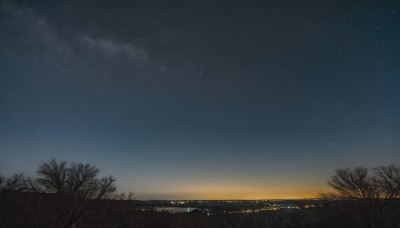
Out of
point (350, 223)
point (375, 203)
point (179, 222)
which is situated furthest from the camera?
point (179, 222)

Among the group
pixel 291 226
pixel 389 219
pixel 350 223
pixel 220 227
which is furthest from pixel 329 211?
pixel 220 227

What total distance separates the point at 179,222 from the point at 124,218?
3779 centimetres

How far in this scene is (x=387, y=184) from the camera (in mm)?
58094

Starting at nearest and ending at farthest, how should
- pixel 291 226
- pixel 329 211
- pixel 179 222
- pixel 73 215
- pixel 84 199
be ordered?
1. pixel 73 215
2. pixel 84 199
3. pixel 329 211
4. pixel 179 222
5. pixel 291 226

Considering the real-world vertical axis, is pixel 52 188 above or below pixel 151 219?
above

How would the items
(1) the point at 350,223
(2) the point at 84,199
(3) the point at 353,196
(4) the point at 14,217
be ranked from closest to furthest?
(2) the point at 84,199 < (4) the point at 14,217 < (3) the point at 353,196 < (1) the point at 350,223

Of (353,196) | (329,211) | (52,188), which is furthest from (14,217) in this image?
(329,211)

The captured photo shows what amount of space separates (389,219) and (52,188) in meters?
57.5

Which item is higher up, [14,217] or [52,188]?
[52,188]

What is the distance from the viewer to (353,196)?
59.6 m

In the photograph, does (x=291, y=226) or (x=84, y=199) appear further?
(x=291, y=226)

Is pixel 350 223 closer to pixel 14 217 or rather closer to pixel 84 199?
pixel 84 199

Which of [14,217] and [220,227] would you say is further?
[220,227]

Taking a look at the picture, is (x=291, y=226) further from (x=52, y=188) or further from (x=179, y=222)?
(x=52, y=188)
